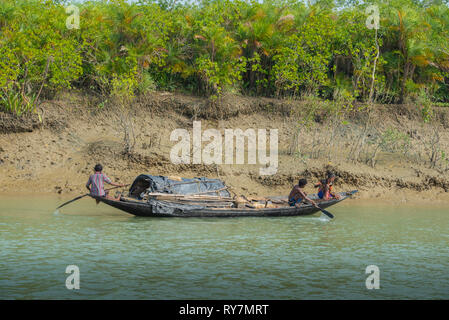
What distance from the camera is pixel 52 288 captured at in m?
9.53

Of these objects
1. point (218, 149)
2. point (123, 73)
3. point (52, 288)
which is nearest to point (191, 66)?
point (123, 73)

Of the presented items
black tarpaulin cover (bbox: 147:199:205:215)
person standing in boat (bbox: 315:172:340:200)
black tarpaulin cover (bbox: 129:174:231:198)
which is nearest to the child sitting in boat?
person standing in boat (bbox: 315:172:340:200)

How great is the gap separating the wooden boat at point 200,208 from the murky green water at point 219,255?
0.22m

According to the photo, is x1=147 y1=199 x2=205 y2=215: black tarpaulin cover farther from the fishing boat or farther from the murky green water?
the murky green water

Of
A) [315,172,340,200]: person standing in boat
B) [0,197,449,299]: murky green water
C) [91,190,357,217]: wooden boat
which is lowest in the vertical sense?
[0,197,449,299]: murky green water

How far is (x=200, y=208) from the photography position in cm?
1716

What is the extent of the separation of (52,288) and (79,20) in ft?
63.6

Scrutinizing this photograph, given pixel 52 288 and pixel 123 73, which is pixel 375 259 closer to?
pixel 52 288

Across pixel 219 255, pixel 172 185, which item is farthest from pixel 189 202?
pixel 219 255

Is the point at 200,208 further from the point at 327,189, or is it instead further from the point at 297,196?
the point at 327,189

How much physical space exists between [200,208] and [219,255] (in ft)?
16.0

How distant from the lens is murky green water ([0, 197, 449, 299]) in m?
9.72

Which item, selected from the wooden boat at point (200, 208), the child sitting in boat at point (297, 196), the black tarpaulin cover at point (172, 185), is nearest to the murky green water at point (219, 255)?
the wooden boat at point (200, 208)

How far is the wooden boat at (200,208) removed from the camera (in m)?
16.7
